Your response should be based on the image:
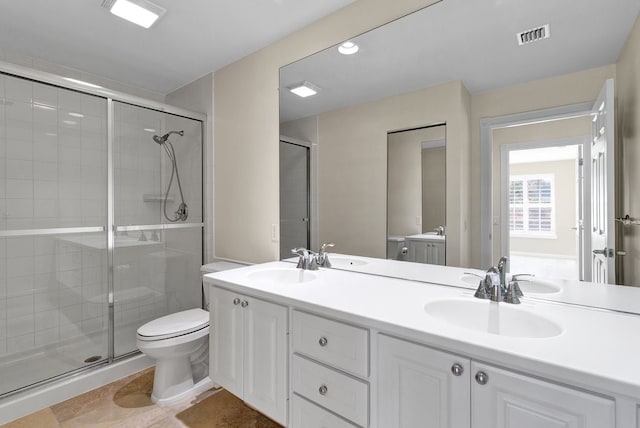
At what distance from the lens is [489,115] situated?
4.61 feet

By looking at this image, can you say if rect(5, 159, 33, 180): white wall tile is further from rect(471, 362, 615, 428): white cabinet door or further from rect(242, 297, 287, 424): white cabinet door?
rect(471, 362, 615, 428): white cabinet door

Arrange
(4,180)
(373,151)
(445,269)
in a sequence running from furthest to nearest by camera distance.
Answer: (4,180) → (373,151) → (445,269)

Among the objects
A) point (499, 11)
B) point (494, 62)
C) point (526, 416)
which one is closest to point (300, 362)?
point (526, 416)

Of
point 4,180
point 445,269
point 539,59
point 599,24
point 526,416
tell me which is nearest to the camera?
point 526,416

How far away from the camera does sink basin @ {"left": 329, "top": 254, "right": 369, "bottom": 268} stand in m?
1.83

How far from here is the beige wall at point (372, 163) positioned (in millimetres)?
1481

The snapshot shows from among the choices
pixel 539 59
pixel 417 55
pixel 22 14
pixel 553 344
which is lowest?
pixel 553 344

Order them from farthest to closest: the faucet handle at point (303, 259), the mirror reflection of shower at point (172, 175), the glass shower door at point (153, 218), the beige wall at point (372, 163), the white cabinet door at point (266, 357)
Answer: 1. the mirror reflection of shower at point (172, 175)
2. the glass shower door at point (153, 218)
3. the faucet handle at point (303, 259)
4. the beige wall at point (372, 163)
5. the white cabinet door at point (266, 357)

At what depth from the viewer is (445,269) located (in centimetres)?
152

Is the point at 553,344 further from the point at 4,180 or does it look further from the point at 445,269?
the point at 4,180

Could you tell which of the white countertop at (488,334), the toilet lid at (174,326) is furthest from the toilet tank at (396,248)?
the toilet lid at (174,326)

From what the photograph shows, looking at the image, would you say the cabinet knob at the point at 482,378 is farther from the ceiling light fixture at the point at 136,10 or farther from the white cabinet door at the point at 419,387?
the ceiling light fixture at the point at 136,10

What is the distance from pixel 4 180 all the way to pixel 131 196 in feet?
2.24

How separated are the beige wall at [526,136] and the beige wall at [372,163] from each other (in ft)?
0.39
